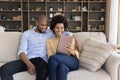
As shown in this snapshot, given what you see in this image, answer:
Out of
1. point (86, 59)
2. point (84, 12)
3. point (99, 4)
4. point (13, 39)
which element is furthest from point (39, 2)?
point (86, 59)

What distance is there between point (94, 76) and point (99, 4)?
205 inches

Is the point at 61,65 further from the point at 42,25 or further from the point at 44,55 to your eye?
the point at 42,25

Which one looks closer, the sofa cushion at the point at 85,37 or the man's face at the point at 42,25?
the man's face at the point at 42,25

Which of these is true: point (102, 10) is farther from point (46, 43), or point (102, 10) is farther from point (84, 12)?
point (46, 43)

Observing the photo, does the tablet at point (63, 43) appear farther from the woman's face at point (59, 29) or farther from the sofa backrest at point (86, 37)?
the sofa backrest at point (86, 37)

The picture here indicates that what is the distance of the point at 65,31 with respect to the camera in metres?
2.82

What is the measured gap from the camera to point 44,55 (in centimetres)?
272

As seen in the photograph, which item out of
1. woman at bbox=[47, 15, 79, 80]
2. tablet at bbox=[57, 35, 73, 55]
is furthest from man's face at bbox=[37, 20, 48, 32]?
tablet at bbox=[57, 35, 73, 55]

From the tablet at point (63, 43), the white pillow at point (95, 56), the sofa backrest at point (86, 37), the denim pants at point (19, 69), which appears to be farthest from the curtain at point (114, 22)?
the denim pants at point (19, 69)

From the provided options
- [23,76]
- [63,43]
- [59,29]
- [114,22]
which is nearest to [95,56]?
[63,43]

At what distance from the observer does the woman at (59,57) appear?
7.82 feet

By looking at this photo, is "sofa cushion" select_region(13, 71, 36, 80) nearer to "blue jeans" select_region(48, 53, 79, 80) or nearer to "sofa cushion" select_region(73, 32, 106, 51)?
"blue jeans" select_region(48, 53, 79, 80)

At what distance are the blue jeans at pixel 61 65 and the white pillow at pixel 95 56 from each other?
0.12 m

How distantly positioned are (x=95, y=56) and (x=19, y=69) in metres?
0.87
